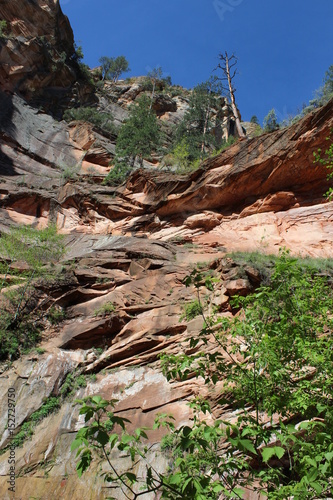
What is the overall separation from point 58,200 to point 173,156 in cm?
1044

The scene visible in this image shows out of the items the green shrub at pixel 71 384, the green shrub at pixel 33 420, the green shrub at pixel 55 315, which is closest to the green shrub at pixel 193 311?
the green shrub at pixel 71 384

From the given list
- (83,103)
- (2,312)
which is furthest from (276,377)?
(83,103)

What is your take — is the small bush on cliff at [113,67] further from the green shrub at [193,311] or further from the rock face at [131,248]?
the green shrub at [193,311]

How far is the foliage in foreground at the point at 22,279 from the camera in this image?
13.0 meters

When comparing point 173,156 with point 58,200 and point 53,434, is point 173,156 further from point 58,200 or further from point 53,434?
point 53,434

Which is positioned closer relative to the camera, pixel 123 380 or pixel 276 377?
pixel 276 377

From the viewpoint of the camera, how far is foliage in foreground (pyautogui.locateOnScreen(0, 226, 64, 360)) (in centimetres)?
1297

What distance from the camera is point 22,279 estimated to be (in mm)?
15102

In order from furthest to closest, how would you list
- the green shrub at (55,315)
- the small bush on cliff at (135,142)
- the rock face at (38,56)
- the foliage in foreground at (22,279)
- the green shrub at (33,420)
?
the rock face at (38,56), the small bush on cliff at (135,142), the green shrub at (55,315), the foliage in foreground at (22,279), the green shrub at (33,420)

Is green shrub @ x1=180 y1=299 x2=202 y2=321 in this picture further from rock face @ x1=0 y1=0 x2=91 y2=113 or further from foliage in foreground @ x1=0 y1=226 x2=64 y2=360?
rock face @ x1=0 y1=0 x2=91 y2=113

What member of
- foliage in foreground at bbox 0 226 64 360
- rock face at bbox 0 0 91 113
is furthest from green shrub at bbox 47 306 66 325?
rock face at bbox 0 0 91 113

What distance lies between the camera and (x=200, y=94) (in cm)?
3916

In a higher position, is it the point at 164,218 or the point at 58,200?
the point at 58,200

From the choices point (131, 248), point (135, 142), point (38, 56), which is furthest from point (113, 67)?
point (131, 248)
